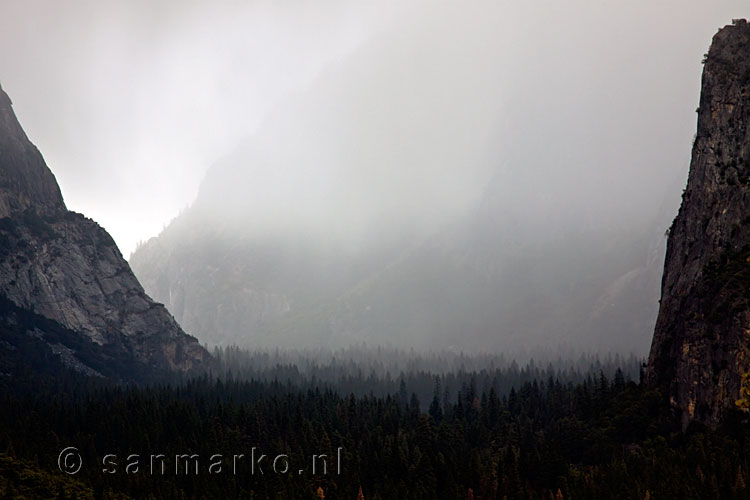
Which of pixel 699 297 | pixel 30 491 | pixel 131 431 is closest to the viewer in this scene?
pixel 30 491

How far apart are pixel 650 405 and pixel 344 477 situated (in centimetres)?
6459

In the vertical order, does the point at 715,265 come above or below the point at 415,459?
above

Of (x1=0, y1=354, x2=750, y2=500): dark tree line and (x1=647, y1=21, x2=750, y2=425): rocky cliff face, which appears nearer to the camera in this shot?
(x1=0, y1=354, x2=750, y2=500): dark tree line

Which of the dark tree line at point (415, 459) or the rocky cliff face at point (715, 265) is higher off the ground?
the rocky cliff face at point (715, 265)

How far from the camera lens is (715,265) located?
17438 centimetres

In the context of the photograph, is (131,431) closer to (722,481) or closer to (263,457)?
(263,457)

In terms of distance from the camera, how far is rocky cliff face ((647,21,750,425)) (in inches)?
6275

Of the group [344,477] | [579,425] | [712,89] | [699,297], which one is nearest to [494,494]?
[344,477]

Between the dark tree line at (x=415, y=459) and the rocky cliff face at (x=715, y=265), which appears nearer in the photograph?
the dark tree line at (x=415, y=459)

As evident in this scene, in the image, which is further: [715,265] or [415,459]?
[715,265]

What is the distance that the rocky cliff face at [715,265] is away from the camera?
159 m

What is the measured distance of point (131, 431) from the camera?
18862cm

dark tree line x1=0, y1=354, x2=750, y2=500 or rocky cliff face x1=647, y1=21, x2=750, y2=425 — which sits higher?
rocky cliff face x1=647, y1=21, x2=750, y2=425

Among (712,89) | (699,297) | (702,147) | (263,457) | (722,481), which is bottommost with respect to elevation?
(722,481)
